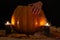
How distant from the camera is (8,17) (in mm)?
1759

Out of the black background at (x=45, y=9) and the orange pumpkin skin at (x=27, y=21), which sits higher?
the black background at (x=45, y=9)

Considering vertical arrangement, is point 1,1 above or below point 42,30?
above

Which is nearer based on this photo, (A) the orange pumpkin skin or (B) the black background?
(A) the orange pumpkin skin

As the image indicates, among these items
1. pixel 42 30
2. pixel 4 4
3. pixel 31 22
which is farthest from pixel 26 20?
pixel 4 4

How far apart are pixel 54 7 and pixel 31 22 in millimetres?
651

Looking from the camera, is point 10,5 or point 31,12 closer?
point 31,12

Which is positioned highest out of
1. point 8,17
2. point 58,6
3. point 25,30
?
point 58,6

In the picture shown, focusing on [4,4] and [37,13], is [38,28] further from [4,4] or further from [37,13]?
[4,4]

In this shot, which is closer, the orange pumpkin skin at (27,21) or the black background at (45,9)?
the orange pumpkin skin at (27,21)

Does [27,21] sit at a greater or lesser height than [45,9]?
lesser

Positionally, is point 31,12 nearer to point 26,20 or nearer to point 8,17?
point 26,20

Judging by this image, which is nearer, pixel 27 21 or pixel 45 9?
pixel 27 21

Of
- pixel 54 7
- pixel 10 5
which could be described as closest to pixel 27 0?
pixel 10 5

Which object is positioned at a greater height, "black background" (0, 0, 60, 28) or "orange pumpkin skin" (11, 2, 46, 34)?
"black background" (0, 0, 60, 28)
